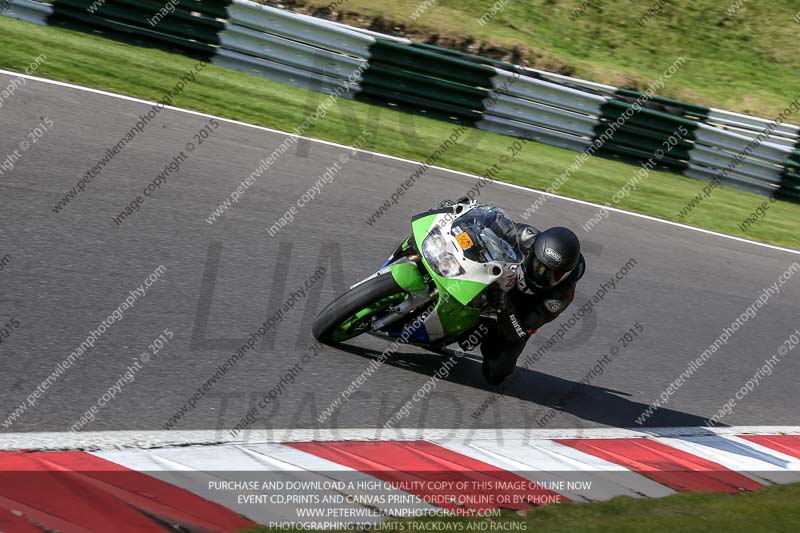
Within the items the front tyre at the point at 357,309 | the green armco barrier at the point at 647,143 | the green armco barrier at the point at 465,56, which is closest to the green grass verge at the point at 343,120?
the green armco barrier at the point at 647,143

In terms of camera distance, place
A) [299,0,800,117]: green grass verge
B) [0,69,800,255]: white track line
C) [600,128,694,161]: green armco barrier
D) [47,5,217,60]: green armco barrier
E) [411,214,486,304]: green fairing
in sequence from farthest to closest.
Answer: [299,0,800,117]: green grass verge
[600,128,694,161]: green armco barrier
[47,5,217,60]: green armco barrier
[0,69,800,255]: white track line
[411,214,486,304]: green fairing

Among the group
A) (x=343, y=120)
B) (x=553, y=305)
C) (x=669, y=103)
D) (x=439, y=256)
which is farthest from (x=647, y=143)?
(x=439, y=256)

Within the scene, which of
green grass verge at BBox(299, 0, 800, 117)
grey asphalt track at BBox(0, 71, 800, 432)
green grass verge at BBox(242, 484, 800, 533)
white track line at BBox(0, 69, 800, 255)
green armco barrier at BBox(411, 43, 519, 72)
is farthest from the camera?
green grass verge at BBox(299, 0, 800, 117)

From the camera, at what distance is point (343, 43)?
44.3 feet

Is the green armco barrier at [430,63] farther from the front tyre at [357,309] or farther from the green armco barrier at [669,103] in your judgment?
the front tyre at [357,309]

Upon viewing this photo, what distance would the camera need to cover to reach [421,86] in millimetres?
14102

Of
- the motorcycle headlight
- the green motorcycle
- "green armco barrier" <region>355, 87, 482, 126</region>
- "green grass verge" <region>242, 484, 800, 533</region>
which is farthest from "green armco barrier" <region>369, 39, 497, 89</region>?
"green grass verge" <region>242, 484, 800, 533</region>

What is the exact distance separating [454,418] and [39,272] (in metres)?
2.79

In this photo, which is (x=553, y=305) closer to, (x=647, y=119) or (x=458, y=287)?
(x=458, y=287)

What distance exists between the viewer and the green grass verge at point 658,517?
426cm

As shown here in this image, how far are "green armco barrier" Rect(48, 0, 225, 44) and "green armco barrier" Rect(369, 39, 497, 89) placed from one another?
2281 millimetres

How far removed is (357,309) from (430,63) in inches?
348

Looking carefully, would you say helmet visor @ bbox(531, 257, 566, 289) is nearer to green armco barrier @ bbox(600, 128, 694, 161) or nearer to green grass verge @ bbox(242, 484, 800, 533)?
green grass verge @ bbox(242, 484, 800, 533)

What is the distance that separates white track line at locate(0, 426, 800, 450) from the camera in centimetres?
429
